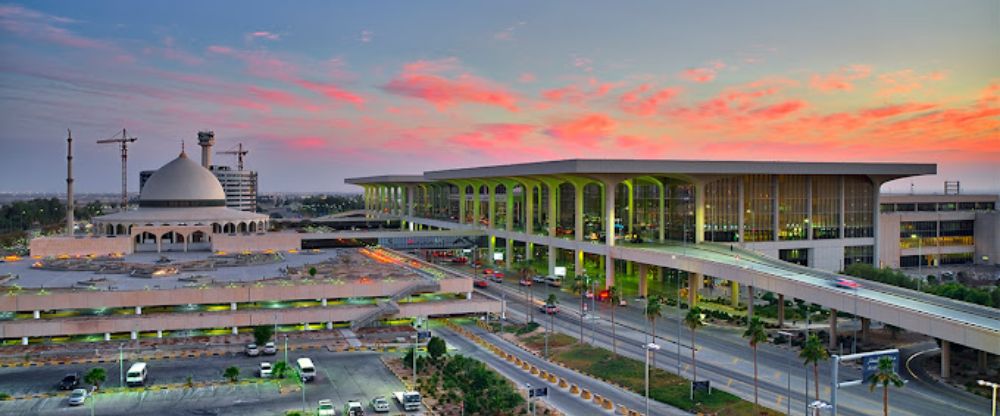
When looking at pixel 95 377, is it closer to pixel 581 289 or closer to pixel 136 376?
pixel 136 376

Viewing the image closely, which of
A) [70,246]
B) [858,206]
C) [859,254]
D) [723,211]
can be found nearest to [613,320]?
[723,211]

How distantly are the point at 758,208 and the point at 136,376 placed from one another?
81.3 m

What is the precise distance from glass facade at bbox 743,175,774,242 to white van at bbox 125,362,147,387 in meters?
78.1

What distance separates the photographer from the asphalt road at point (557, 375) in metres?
Result: 47.6

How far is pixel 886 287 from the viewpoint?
65562 millimetres

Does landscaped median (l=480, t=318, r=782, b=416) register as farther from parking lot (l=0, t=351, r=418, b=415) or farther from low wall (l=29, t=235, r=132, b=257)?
low wall (l=29, t=235, r=132, b=257)

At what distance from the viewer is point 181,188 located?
121562mm

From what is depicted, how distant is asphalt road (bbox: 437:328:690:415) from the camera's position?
47.6m

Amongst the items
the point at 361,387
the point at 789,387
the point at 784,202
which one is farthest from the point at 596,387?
the point at 784,202

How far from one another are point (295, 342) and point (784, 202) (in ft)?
233

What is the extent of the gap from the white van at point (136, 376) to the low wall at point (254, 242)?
204ft

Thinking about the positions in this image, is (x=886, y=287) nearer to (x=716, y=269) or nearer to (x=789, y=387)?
(x=716, y=269)

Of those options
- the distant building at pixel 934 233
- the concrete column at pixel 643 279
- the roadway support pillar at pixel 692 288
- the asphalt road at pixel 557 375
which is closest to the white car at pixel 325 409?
the asphalt road at pixel 557 375

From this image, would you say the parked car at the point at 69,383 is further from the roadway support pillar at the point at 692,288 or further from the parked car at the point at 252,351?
the roadway support pillar at the point at 692,288
